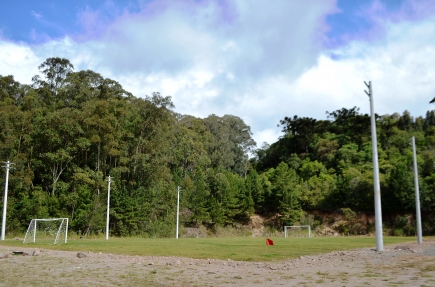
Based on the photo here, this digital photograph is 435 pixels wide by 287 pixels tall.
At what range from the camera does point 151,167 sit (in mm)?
57156

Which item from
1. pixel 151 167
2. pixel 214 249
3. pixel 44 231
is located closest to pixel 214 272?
pixel 214 249

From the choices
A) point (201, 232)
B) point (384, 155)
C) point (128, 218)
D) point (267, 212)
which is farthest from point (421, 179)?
point (128, 218)

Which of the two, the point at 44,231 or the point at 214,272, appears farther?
the point at 44,231

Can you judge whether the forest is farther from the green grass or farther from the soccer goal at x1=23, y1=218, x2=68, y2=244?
the green grass

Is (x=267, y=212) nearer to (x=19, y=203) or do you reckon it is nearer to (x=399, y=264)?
(x=19, y=203)

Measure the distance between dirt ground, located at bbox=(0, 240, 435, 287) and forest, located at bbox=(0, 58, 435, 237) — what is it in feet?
120

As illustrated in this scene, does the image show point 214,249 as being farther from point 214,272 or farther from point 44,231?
point 44,231

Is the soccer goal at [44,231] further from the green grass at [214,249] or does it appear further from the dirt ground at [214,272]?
the dirt ground at [214,272]

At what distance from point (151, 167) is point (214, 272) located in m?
44.4

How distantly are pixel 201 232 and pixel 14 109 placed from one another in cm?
3234

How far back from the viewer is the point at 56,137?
172 feet

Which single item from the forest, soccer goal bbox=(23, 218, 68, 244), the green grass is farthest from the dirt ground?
the forest

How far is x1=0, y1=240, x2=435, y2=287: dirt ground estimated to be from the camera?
36.7 feet

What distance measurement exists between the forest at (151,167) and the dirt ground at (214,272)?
36.6 meters
